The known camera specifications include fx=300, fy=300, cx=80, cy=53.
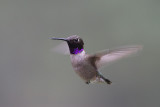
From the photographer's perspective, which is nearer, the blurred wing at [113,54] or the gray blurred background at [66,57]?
the blurred wing at [113,54]

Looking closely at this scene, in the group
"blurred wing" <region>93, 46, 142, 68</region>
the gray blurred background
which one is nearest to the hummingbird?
"blurred wing" <region>93, 46, 142, 68</region>

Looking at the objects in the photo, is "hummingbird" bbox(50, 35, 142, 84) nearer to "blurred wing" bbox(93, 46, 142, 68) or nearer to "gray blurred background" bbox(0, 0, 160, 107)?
"blurred wing" bbox(93, 46, 142, 68)

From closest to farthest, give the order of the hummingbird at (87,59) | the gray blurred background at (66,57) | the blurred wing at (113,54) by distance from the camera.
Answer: the blurred wing at (113,54) → the hummingbird at (87,59) → the gray blurred background at (66,57)

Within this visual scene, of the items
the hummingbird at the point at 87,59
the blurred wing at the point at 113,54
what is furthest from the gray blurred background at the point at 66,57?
the blurred wing at the point at 113,54

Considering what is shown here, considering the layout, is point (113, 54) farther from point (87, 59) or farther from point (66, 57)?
point (66, 57)

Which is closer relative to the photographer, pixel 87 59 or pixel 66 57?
pixel 87 59

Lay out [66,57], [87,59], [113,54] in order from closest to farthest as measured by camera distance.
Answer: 1. [113,54]
2. [87,59]
3. [66,57]

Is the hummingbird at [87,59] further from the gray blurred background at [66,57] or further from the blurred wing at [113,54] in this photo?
the gray blurred background at [66,57]

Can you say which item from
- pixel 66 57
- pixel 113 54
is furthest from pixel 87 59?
pixel 66 57
